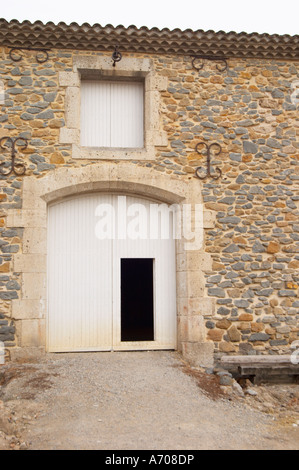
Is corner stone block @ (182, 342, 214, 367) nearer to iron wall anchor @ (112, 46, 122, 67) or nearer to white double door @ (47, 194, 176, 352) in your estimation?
white double door @ (47, 194, 176, 352)

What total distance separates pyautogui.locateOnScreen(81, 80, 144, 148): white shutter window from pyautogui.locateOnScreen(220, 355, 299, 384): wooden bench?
11.7 feet

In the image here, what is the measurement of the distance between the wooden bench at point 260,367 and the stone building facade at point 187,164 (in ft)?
0.97

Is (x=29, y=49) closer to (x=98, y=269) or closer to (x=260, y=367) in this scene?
(x=98, y=269)

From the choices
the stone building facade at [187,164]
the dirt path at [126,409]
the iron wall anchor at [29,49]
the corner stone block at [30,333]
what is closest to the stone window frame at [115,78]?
the stone building facade at [187,164]

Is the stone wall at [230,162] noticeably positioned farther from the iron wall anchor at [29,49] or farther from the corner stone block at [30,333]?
the corner stone block at [30,333]

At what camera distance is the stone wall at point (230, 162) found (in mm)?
6488

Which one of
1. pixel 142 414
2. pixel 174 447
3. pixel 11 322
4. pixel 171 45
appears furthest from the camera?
pixel 171 45

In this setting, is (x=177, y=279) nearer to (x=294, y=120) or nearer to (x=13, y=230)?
(x=13, y=230)

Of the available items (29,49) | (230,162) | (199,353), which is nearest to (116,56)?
(29,49)

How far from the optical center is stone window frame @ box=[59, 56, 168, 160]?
21.4 ft

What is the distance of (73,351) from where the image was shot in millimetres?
6543

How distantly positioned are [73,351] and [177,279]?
1.92 m

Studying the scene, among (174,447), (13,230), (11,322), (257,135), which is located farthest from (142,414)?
(257,135)

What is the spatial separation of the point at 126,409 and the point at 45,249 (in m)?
2.72
